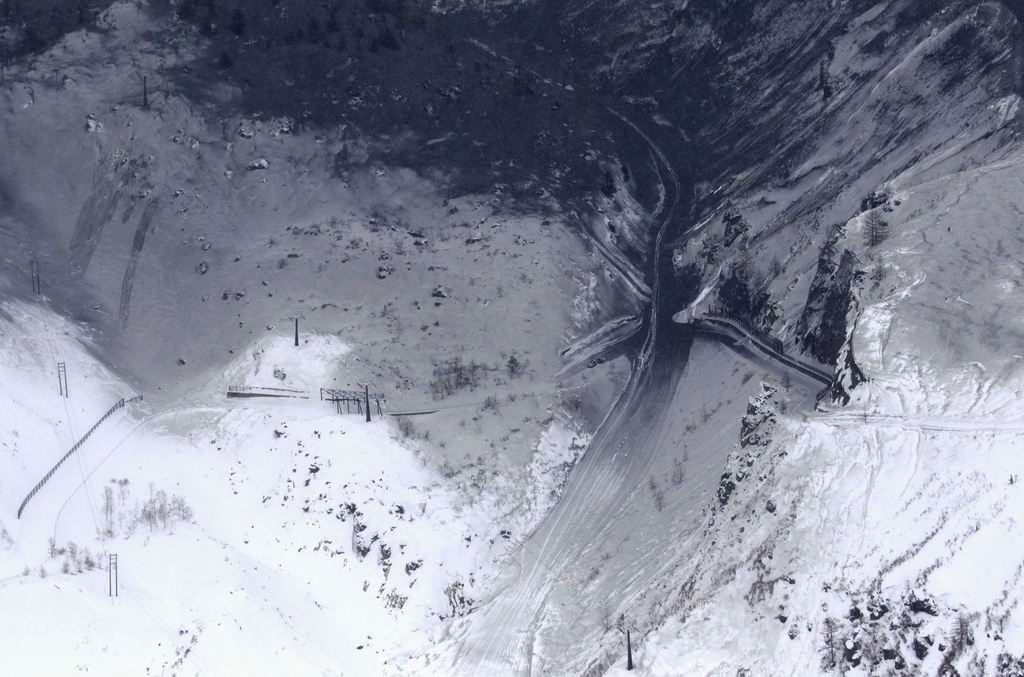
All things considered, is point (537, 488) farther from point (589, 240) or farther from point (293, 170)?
point (293, 170)

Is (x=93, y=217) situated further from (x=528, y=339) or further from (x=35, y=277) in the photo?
(x=528, y=339)

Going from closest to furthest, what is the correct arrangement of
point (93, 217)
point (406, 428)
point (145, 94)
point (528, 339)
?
point (406, 428) → point (528, 339) → point (93, 217) → point (145, 94)

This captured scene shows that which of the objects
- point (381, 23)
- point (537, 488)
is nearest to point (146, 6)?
point (381, 23)

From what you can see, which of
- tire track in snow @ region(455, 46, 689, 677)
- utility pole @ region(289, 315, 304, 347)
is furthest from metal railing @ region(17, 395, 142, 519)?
tire track in snow @ region(455, 46, 689, 677)

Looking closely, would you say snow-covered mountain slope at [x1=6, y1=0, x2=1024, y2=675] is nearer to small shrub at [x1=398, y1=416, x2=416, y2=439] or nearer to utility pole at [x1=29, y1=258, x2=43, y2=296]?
utility pole at [x1=29, y1=258, x2=43, y2=296]

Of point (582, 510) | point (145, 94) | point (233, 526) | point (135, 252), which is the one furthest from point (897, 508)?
point (145, 94)

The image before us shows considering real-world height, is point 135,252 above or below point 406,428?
above

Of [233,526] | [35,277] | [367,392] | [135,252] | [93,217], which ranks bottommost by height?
[233,526]
